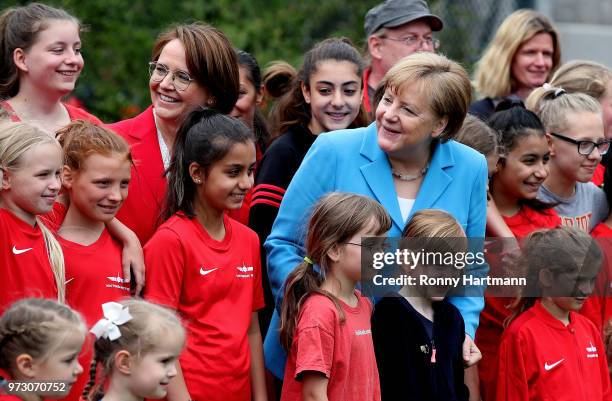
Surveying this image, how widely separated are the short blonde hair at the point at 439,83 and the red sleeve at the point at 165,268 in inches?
47.6

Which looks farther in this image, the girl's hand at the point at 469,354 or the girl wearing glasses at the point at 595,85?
the girl wearing glasses at the point at 595,85

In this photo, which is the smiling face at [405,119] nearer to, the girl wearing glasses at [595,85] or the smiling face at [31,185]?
the smiling face at [31,185]

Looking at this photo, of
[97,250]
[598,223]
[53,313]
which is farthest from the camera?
[598,223]

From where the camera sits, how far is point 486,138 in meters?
5.81

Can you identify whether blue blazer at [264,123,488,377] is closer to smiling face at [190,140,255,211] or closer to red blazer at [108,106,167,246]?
smiling face at [190,140,255,211]

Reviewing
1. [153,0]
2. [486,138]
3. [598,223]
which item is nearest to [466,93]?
[486,138]

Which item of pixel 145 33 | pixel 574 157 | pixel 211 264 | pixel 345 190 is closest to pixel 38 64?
pixel 211 264

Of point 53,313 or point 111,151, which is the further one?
point 111,151

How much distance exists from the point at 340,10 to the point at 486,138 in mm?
5222

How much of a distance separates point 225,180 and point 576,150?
7.01ft

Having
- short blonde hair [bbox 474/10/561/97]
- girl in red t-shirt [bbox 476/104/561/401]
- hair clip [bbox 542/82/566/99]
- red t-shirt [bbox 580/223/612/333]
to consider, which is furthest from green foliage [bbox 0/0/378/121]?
red t-shirt [bbox 580/223/612/333]

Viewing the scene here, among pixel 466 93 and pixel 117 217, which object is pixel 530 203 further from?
pixel 117 217

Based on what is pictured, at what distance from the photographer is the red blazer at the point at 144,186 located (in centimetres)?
507

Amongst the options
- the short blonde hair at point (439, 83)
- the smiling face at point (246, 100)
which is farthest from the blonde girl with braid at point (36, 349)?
the smiling face at point (246, 100)
